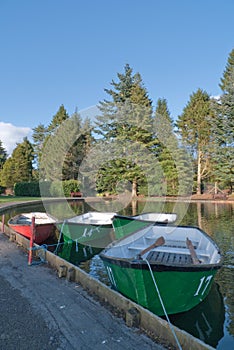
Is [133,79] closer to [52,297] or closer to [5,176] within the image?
[5,176]

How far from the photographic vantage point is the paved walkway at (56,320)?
3006mm

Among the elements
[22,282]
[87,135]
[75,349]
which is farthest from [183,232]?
[87,135]

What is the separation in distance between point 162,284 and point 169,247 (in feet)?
7.51

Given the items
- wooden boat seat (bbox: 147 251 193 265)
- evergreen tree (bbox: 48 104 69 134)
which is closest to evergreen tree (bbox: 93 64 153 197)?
evergreen tree (bbox: 48 104 69 134)

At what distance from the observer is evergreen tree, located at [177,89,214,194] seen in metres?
31.3

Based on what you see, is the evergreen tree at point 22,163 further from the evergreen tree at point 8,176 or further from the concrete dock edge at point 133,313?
the concrete dock edge at point 133,313

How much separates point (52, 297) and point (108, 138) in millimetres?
29580

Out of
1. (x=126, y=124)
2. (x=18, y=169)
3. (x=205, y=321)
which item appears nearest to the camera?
(x=205, y=321)

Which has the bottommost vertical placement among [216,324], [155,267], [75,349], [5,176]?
[216,324]

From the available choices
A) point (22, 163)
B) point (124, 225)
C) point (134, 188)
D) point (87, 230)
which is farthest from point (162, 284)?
point (22, 163)

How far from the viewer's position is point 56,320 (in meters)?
3.55

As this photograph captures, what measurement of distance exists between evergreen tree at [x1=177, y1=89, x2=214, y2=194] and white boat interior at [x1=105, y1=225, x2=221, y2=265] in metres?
25.0

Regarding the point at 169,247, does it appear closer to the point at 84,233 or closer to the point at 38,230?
the point at 84,233

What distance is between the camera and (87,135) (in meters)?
39.2
